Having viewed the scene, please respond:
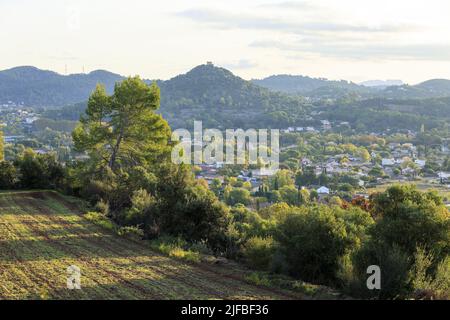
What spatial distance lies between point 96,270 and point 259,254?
3692 mm

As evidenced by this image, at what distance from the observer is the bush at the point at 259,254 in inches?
431

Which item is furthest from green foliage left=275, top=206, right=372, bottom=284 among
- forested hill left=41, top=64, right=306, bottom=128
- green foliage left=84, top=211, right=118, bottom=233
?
forested hill left=41, top=64, right=306, bottom=128

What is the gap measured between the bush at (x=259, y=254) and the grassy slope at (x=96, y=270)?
0.84 metres

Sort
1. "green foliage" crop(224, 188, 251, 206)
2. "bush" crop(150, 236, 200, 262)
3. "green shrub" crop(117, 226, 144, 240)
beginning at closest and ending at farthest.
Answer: "bush" crop(150, 236, 200, 262)
"green shrub" crop(117, 226, 144, 240)
"green foliage" crop(224, 188, 251, 206)

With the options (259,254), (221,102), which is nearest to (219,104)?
(221,102)

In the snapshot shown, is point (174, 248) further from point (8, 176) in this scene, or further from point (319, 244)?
point (8, 176)

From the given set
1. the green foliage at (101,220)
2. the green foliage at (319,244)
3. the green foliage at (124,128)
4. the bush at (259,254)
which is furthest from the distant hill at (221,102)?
the green foliage at (319,244)

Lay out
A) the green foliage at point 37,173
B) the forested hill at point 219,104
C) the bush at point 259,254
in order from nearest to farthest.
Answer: the bush at point 259,254, the green foliage at point 37,173, the forested hill at point 219,104

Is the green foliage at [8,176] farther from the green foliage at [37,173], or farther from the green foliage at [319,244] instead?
the green foliage at [319,244]

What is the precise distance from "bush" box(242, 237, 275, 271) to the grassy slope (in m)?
0.84

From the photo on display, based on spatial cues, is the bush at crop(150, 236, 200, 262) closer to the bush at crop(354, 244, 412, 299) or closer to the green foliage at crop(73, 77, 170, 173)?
the bush at crop(354, 244, 412, 299)

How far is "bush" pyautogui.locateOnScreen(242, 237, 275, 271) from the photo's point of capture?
35.9ft
